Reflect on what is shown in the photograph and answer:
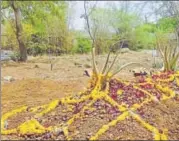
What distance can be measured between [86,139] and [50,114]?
505 mm

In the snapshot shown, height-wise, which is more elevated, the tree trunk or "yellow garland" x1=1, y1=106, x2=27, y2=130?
the tree trunk

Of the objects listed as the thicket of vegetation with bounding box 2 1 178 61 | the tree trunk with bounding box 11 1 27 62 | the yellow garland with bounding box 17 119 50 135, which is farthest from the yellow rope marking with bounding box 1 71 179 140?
the tree trunk with bounding box 11 1 27 62

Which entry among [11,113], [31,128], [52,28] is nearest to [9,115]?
[11,113]

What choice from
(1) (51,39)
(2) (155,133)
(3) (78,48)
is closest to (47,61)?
(1) (51,39)

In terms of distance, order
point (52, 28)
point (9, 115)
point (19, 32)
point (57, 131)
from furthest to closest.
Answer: point (52, 28), point (19, 32), point (9, 115), point (57, 131)

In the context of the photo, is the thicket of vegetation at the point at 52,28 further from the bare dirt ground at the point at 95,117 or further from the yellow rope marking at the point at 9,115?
→ the yellow rope marking at the point at 9,115

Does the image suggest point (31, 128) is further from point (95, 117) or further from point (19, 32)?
point (19, 32)

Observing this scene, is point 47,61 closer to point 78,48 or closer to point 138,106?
point 78,48

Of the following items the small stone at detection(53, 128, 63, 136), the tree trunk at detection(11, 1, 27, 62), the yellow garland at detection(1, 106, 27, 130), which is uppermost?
the tree trunk at detection(11, 1, 27, 62)

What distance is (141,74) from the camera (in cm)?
477

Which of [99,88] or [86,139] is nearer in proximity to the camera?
[86,139]

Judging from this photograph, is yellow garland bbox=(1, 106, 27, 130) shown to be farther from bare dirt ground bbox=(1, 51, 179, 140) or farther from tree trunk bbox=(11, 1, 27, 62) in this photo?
tree trunk bbox=(11, 1, 27, 62)

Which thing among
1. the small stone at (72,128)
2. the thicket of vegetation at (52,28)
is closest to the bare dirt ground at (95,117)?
the small stone at (72,128)

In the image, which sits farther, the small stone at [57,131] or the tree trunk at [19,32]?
the tree trunk at [19,32]
